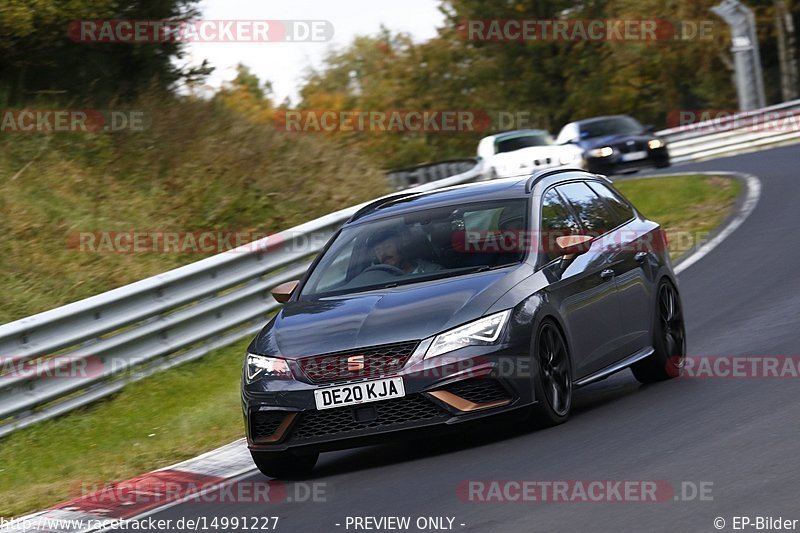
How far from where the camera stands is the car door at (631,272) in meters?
9.23

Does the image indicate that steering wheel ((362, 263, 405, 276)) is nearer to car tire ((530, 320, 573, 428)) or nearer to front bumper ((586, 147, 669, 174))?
car tire ((530, 320, 573, 428))

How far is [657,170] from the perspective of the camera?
29.2m

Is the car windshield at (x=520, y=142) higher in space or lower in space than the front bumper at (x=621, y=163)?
higher

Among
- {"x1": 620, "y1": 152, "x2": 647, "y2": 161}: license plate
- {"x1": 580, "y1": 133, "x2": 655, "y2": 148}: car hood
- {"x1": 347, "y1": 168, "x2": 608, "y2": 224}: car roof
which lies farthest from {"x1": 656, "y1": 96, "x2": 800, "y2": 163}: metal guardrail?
{"x1": 347, "y1": 168, "x2": 608, "y2": 224}: car roof

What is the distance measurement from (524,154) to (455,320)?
71.5ft

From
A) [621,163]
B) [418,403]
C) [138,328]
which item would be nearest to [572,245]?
→ [418,403]

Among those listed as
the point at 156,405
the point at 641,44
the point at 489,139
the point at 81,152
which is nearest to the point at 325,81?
the point at 641,44

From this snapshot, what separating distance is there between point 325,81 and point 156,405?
10060 cm

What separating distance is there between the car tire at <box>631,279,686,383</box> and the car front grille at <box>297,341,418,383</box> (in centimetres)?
264

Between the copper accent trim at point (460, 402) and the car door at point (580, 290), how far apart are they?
2.94 feet

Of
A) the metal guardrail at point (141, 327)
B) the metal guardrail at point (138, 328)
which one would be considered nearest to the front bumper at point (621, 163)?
the metal guardrail at point (141, 327)

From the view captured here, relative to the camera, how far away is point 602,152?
92.9ft

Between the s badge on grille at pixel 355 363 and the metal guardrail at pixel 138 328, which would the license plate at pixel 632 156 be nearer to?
the metal guardrail at pixel 138 328

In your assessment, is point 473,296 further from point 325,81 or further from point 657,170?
point 325,81
